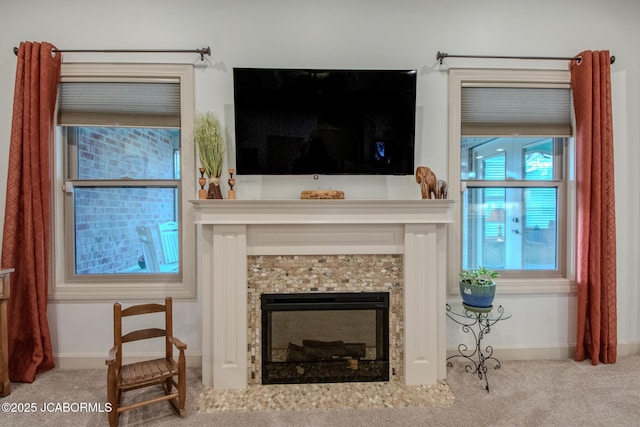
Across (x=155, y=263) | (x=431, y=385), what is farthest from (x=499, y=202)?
(x=155, y=263)

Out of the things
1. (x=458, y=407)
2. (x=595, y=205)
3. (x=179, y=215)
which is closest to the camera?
(x=458, y=407)

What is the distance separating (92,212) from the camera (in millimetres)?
2678

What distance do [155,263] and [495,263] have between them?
2.71 m

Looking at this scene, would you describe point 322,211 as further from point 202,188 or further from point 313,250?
point 202,188

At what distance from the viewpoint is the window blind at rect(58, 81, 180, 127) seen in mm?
2545

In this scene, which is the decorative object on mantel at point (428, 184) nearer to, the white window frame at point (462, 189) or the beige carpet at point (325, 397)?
the white window frame at point (462, 189)

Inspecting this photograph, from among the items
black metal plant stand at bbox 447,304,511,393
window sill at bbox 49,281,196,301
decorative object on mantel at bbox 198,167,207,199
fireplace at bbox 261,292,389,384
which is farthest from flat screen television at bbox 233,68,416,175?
black metal plant stand at bbox 447,304,511,393

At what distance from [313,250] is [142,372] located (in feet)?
3.99

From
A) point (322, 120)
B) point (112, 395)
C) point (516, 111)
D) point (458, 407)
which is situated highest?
point (516, 111)

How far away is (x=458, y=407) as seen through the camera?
208 cm

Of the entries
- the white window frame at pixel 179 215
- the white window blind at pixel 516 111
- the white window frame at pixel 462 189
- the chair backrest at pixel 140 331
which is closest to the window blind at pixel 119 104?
the white window frame at pixel 179 215

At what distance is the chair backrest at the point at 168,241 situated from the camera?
269 centimetres

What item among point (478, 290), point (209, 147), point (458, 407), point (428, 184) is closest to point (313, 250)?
point (428, 184)

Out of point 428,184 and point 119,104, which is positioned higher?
point 119,104
